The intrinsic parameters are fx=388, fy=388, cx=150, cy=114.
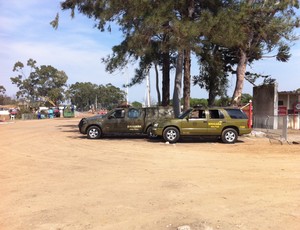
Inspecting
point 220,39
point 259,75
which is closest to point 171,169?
point 220,39

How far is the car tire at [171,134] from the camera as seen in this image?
1769 centimetres

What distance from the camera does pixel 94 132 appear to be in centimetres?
1956

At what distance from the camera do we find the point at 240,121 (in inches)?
706

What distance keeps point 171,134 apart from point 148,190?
9.96 metres

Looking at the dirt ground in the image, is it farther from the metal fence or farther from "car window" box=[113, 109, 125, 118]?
"car window" box=[113, 109, 125, 118]

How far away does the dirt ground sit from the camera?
5852 millimetres

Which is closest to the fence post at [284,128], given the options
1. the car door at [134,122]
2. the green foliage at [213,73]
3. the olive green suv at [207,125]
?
the olive green suv at [207,125]

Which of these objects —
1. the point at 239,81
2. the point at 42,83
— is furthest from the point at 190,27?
the point at 42,83

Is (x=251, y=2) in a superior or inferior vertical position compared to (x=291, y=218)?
superior

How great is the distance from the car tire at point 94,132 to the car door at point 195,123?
445 cm

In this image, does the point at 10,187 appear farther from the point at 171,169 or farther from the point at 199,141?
the point at 199,141

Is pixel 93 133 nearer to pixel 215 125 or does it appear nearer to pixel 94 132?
pixel 94 132

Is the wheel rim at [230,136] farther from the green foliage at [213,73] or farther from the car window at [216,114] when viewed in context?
the green foliage at [213,73]

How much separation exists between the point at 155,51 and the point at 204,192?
17627mm
